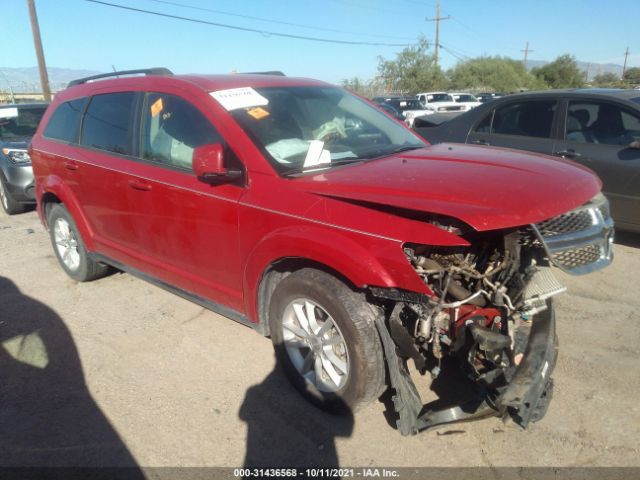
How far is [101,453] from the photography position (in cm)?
262

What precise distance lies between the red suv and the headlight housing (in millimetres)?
4664

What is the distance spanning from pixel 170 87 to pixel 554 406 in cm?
323

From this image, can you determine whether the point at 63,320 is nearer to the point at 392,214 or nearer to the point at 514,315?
the point at 392,214

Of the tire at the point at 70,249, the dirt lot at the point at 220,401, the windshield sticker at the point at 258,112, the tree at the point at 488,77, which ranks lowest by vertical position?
the dirt lot at the point at 220,401

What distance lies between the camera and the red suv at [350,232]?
230 centimetres

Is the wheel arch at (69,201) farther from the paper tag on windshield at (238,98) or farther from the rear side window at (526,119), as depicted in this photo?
the rear side window at (526,119)

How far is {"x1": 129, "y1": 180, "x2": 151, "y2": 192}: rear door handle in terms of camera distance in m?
3.47

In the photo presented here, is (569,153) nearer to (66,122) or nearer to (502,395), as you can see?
(502,395)

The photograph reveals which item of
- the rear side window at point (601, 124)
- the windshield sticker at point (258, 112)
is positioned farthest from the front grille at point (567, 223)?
the rear side window at point (601, 124)

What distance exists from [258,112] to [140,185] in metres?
1.06

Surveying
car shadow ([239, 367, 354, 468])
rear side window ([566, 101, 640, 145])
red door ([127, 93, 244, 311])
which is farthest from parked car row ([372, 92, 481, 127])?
car shadow ([239, 367, 354, 468])

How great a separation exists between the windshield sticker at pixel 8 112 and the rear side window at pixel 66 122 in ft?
15.6

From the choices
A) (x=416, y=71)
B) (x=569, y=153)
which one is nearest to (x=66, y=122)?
(x=569, y=153)

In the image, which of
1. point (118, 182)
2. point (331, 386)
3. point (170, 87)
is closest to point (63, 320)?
point (118, 182)
